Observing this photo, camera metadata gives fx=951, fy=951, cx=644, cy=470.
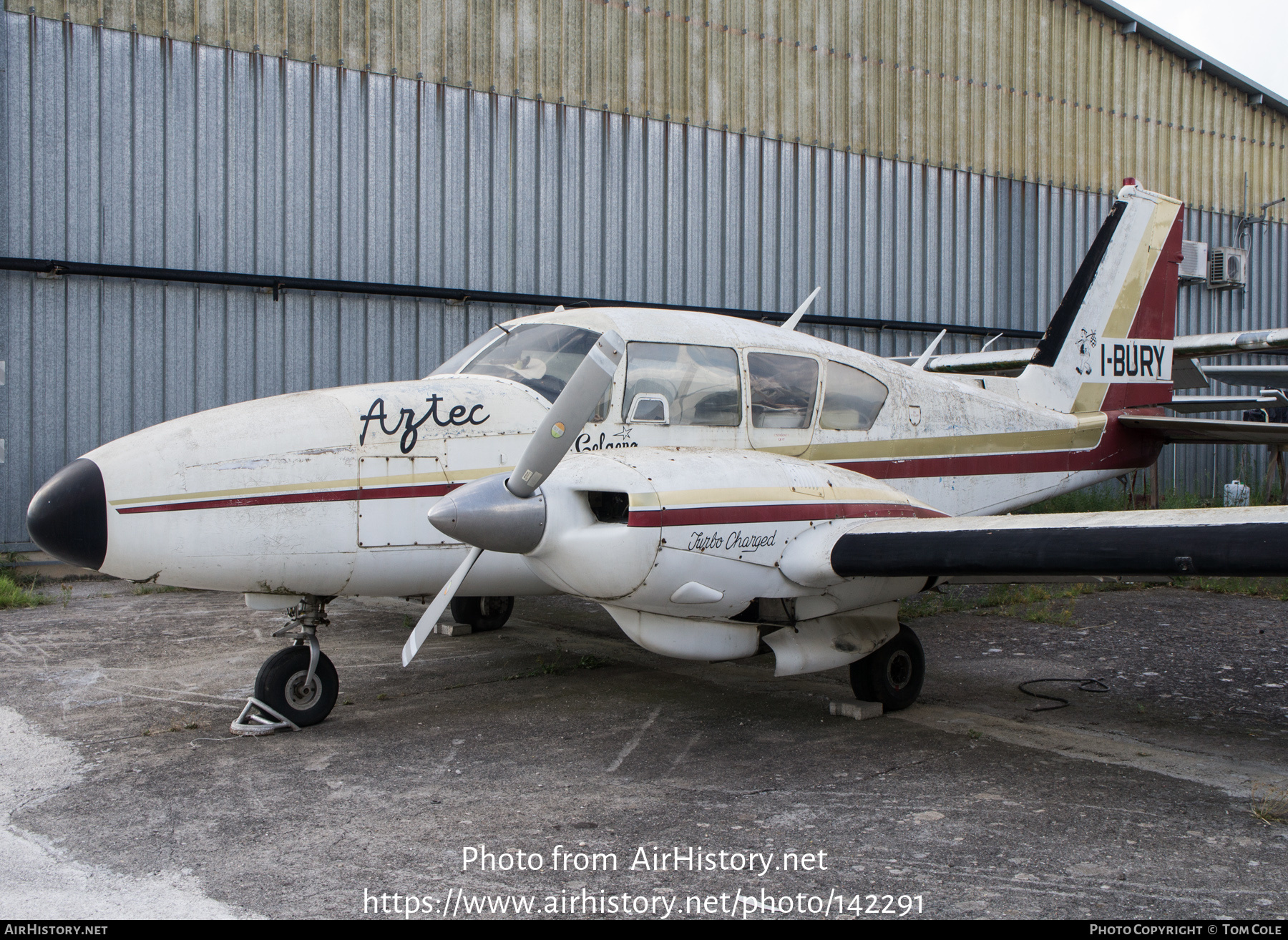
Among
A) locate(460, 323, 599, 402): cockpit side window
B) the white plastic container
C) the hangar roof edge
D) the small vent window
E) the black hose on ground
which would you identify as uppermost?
the hangar roof edge

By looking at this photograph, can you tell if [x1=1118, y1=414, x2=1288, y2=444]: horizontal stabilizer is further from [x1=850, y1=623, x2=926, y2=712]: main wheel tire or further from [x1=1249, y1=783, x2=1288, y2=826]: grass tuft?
[x1=1249, y1=783, x2=1288, y2=826]: grass tuft

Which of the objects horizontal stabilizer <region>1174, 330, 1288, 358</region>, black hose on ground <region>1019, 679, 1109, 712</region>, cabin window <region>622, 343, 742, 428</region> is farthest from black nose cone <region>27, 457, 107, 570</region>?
horizontal stabilizer <region>1174, 330, 1288, 358</region>

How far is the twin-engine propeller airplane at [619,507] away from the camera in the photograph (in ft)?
16.1

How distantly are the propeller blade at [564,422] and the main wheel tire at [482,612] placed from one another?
15.1 ft

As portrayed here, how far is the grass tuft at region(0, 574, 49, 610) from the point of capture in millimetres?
10023

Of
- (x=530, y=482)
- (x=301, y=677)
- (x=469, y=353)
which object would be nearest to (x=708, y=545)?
(x=530, y=482)

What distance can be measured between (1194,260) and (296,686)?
1977 cm

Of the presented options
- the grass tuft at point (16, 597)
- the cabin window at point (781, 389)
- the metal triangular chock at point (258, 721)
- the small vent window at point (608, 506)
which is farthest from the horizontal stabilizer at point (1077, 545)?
the grass tuft at point (16, 597)

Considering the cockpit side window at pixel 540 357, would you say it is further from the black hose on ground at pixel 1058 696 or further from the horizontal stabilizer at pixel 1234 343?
the horizontal stabilizer at pixel 1234 343

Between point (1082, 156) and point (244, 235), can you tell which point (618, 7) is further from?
point (1082, 156)

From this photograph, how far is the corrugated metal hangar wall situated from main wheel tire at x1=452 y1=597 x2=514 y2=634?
15.7ft

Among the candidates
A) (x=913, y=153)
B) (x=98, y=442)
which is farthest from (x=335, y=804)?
(x=913, y=153)

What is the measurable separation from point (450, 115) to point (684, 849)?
1179 cm

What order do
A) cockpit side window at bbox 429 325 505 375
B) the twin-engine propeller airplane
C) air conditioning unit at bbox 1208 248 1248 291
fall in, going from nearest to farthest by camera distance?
the twin-engine propeller airplane → cockpit side window at bbox 429 325 505 375 → air conditioning unit at bbox 1208 248 1248 291
